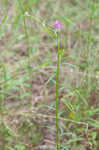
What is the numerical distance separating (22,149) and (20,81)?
2.04 feet

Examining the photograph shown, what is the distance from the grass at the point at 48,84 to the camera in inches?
73.8

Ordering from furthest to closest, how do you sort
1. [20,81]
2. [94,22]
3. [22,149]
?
[94,22], [20,81], [22,149]

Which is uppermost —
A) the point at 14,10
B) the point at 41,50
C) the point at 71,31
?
the point at 14,10

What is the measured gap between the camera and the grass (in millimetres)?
1875

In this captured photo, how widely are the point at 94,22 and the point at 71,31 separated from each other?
0.33m

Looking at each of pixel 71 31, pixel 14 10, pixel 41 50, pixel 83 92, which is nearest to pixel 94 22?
pixel 71 31

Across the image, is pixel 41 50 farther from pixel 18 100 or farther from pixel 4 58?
pixel 18 100

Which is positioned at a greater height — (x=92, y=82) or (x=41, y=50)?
(x=41, y=50)

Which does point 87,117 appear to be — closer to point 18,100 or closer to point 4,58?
point 18,100

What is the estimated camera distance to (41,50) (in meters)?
2.82

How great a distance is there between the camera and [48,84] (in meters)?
2.49

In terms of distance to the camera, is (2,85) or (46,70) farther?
(46,70)

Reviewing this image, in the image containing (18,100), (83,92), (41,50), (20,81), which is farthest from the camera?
(41,50)

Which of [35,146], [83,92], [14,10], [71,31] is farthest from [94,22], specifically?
[35,146]
